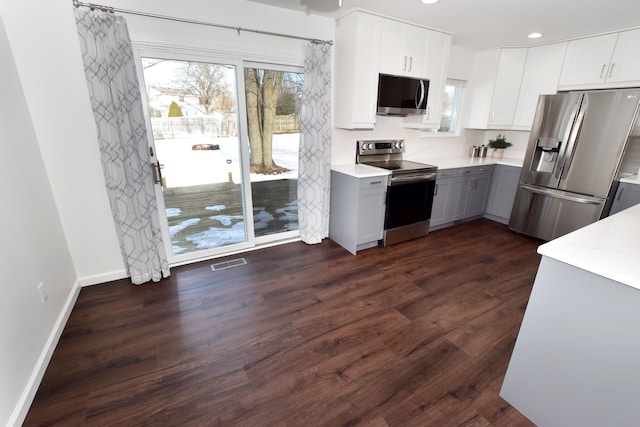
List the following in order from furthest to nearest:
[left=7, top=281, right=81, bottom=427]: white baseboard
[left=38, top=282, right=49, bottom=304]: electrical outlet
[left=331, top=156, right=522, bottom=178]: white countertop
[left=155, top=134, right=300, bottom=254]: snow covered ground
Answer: [left=331, top=156, right=522, bottom=178]: white countertop, [left=155, top=134, right=300, bottom=254]: snow covered ground, [left=38, top=282, right=49, bottom=304]: electrical outlet, [left=7, top=281, right=81, bottom=427]: white baseboard

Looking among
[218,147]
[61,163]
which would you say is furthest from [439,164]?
[61,163]

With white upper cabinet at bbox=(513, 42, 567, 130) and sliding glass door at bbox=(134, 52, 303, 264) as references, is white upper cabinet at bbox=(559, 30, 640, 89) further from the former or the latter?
sliding glass door at bbox=(134, 52, 303, 264)

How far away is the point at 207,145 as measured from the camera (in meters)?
2.98

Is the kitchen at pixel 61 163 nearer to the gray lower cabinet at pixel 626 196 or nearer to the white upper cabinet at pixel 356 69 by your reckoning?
the white upper cabinet at pixel 356 69

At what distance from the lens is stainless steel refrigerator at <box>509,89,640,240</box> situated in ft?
9.86

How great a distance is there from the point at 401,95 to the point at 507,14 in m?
1.22

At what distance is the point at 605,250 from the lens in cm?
134

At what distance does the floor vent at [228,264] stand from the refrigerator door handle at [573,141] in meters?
3.93

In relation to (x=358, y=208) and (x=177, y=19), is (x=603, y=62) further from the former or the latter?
(x=177, y=19)

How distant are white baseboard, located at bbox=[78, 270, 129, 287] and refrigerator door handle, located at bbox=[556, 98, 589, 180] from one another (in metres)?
5.01

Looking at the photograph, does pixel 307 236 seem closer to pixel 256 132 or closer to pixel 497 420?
pixel 256 132

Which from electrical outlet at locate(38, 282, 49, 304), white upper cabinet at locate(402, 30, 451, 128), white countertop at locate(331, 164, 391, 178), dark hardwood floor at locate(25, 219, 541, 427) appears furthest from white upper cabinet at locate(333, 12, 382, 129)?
electrical outlet at locate(38, 282, 49, 304)

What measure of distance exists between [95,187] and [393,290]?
2846 mm

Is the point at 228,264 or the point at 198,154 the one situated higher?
the point at 198,154
